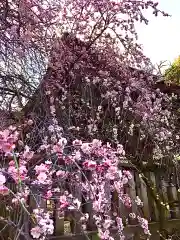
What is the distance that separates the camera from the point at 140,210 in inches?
115

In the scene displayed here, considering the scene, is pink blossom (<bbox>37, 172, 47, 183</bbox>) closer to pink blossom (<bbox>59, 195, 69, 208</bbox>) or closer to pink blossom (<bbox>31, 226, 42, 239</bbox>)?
pink blossom (<bbox>59, 195, 69, 208</bbox>)

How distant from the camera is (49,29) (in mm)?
2846

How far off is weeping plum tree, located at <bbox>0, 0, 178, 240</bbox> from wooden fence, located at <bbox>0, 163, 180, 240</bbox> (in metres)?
0.08

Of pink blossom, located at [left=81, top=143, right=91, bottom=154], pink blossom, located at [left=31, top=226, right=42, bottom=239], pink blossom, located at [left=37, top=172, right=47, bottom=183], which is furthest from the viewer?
pink blossom, located at [left=81, top=143, right=91, bottom=154]

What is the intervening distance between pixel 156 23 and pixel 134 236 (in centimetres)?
201

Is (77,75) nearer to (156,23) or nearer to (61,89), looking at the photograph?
(61,89)

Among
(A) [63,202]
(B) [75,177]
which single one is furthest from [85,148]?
(A) [63,202]

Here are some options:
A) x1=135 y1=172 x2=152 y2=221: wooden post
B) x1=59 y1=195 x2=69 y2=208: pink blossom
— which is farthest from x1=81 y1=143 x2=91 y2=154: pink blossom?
x1=135 y1=172 x2=152 y2=221: wooden post

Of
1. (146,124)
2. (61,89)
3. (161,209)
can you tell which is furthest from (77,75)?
(161,209)

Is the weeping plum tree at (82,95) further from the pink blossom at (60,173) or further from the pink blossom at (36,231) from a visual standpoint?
the pink blossom at (36,231)

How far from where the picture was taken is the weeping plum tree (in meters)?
2.22

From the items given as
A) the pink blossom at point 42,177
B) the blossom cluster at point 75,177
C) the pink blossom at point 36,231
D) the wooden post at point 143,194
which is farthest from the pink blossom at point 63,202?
the wooden post at point 143,194

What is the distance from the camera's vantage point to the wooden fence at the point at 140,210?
2238 millimetres

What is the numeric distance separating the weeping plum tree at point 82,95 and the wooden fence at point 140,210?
0.08 m
